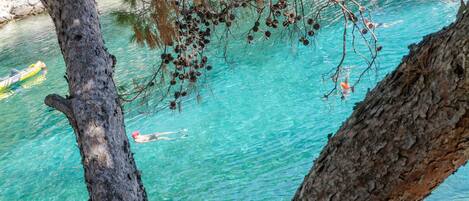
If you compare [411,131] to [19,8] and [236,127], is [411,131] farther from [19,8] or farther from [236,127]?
[19,8]

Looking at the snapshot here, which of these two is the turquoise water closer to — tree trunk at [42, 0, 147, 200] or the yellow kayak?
the yellow kayak

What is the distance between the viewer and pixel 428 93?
855 millimetres

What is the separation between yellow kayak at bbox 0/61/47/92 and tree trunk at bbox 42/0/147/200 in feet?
27.5

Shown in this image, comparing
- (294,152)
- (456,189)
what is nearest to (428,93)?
(456,189)

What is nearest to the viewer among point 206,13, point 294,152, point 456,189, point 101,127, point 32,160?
point 101,127

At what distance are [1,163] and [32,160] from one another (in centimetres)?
53

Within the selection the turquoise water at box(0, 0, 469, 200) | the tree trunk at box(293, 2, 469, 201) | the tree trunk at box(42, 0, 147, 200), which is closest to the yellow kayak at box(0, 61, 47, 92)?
the turquoise water at box(0, 0, 469, 200)

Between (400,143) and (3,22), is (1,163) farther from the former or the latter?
(3,22)

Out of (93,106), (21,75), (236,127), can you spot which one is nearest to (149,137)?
(236,127)

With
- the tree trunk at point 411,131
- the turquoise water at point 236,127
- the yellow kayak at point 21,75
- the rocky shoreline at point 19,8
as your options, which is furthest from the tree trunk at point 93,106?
the rocky shoreline at point 19,8

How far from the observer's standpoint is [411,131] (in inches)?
34.6

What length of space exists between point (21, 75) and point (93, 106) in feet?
29.7

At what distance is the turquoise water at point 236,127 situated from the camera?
5477 mm

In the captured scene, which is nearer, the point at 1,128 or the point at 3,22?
the point at 1,128
